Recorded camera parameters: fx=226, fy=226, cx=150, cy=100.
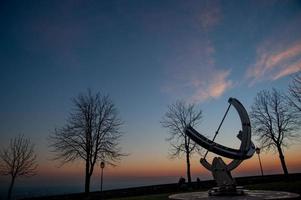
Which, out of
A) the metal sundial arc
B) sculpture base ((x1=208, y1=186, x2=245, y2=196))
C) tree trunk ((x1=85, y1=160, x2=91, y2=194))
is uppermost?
the metal sundial arc

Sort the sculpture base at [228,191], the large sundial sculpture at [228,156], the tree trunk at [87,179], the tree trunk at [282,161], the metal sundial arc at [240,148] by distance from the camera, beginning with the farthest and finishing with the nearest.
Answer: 1. the tree trunk at [282,161]
2. the tree trunk at [87,179]
3. the metal sundial arc at [240,148]
4. the large sundial sculpture at [228,156]
5. the sculpture base at [228,191]

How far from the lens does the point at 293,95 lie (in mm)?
24141

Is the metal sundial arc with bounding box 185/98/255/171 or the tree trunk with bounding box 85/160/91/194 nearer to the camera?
the metal sundial arc with bounding box 185/98/255/171

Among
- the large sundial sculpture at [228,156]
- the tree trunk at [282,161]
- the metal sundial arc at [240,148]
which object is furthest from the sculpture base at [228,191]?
the tree trunk at [282,161]

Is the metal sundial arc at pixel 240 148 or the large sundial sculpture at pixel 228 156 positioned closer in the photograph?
the large sundial sculpture at pixel 228 156

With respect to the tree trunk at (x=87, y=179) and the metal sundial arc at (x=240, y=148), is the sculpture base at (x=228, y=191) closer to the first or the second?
the metal sundial arc at (x=240, y=148)

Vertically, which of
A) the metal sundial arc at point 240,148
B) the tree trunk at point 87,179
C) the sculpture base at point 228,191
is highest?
the metal sundial arc at point 240,148

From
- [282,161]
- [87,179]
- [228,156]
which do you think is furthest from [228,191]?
[282,161]

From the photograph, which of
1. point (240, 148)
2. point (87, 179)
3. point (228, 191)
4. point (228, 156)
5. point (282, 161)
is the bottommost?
point (228, 191)

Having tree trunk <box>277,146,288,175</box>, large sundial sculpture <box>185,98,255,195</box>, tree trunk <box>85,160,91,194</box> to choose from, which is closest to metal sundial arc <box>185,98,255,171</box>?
large sundial sculpture <box>185,98,255,195</box>

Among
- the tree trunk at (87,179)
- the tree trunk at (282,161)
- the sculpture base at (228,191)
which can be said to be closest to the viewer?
the sculpture base at (228,191)

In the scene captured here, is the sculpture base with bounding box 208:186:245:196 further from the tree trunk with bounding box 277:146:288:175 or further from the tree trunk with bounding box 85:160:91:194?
the tree trunk with bounding box 277:146:288:175

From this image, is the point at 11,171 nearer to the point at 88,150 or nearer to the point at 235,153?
the point at 88,150

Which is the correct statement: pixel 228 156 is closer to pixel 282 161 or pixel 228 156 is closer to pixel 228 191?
pixel 228 191
